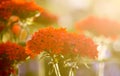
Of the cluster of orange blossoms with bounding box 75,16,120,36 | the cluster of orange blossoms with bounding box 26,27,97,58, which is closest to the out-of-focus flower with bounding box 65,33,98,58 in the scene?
the cluster of orange blossoms with bounding box 26,27,97,58

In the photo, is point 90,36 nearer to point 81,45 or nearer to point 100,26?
point 100,26

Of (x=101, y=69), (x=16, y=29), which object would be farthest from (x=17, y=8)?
(x=101, y=69)

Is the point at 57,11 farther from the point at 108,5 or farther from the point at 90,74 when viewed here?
the point at 90,74

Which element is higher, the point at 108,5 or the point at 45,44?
the point at 108,5

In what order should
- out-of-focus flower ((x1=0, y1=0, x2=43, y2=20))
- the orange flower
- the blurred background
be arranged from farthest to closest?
the blurred background
out-of-focus flower ((x1=0, y1=0, x2=43, y2=20))
the orange flower

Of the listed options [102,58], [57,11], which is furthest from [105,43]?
[57,11]

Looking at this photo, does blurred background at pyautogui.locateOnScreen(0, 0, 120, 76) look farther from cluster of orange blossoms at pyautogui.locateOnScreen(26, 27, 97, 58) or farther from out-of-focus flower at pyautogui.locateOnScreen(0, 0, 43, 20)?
cluster of orange blossoms at pyautogui.locateOnScreen(26, 27, 97, 58)
